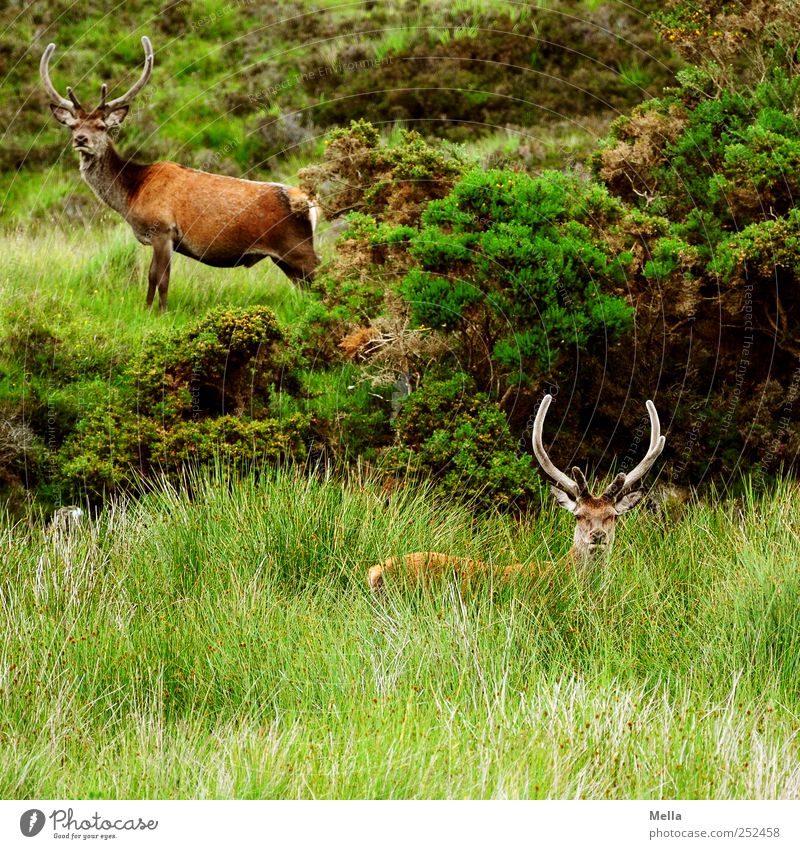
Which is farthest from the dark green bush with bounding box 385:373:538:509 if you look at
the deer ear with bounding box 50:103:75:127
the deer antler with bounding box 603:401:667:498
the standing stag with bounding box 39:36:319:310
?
the deer ear with bounding box 50:103:75:127

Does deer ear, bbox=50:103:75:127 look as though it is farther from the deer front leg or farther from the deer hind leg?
the deer hind leg

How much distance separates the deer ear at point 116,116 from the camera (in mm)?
11344

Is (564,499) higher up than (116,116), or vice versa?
(116,116)

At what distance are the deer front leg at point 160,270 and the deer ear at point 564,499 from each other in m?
4.27

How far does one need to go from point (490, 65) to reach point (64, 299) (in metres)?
6.83

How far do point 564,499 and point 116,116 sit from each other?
5.66 m

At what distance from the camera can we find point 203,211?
1134cm

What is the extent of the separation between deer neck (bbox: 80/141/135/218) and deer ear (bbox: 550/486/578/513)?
17.3ft

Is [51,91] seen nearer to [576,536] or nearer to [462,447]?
[462,447]

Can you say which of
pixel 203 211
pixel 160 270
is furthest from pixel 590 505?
pixel 203 211

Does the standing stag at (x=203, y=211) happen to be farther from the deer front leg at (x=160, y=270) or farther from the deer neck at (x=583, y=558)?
the deer neck at (x=583, y=558)

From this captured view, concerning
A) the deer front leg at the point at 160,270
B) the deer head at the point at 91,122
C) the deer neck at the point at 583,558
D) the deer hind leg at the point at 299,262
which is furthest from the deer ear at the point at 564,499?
the deer head at the point at 91,122

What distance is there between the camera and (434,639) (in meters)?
7.15
